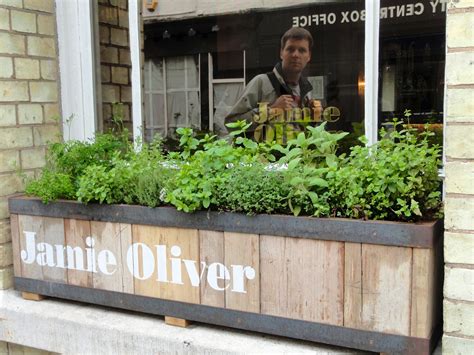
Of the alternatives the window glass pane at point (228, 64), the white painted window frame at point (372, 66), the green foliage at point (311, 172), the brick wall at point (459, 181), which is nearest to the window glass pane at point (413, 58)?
the white painted window frame at point (372, 66)

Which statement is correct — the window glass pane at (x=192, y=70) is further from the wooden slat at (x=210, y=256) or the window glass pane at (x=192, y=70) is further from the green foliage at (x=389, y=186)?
the green foliage at (x=389, y=186)

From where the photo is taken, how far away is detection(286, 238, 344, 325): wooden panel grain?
2.16 m

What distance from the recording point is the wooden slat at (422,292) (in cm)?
200

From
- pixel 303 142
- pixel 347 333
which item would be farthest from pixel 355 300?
pixel 303 142

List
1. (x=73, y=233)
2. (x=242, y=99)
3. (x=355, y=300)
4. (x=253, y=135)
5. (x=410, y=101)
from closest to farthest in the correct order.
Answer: (x=355, y=300) → (x=73, y=233) → (x=410, y=101) → (x=253, y=135) → (x=242, y=99)

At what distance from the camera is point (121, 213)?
2.60 metres

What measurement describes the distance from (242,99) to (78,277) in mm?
2307

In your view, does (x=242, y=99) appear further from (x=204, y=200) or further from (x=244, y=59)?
(x=204, y=200)

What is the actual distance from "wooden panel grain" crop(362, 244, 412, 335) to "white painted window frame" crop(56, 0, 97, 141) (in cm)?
203

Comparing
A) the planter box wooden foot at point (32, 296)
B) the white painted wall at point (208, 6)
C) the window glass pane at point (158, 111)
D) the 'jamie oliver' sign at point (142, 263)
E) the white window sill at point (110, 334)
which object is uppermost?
the white painted wall at point (208, 6)

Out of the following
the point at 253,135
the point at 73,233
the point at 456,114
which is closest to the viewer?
the point at 456,114

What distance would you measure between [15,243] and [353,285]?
193cm

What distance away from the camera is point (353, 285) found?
213 cm

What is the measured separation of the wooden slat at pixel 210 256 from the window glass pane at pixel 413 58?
1352mm
